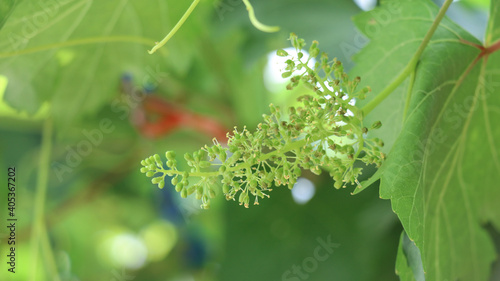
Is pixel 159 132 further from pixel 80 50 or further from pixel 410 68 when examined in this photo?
pixel 410 68

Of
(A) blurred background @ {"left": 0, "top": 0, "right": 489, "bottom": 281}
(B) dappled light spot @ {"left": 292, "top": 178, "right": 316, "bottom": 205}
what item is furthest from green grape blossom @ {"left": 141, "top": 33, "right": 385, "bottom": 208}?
(B) dappled light spot @ {"left": 292, "top": 178, "right": 316, "bottom": 205}

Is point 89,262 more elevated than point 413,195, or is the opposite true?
point 89,262

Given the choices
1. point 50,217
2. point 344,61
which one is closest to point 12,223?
point 50,217

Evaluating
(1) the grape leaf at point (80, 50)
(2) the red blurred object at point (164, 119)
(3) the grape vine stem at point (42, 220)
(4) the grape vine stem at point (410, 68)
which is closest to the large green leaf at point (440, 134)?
(4) the grape vine stem at point (410, 68)

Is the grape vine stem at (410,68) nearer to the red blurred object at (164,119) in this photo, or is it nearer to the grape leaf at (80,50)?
the grape leaf at (80,50)

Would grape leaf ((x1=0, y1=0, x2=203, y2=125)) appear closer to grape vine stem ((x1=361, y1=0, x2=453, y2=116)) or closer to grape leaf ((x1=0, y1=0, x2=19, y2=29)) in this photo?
grape leaf ((x1=0, y1=0, x2=19, y2=29))

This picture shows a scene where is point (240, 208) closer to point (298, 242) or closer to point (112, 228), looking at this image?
point (298, 242)

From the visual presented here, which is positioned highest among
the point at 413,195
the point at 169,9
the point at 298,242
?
the point at 169,9

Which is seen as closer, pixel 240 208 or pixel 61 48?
pixel 61 48
